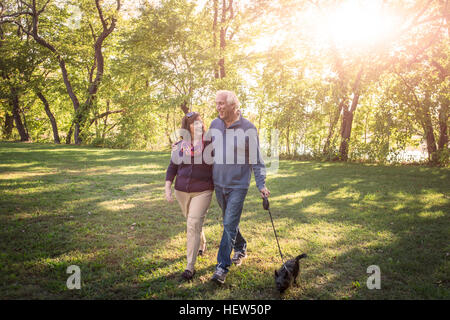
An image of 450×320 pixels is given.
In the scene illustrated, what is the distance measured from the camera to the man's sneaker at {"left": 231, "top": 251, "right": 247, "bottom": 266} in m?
3.74

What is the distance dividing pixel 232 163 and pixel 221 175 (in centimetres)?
20

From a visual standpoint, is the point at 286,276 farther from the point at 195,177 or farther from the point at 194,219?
the point at 195,177

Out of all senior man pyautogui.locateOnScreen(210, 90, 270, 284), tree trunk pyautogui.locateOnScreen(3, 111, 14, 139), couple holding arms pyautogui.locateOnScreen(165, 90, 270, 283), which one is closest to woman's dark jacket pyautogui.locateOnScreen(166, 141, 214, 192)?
couple holding arms pyautogui.locateOnScreen(165, 90, 270, 283)

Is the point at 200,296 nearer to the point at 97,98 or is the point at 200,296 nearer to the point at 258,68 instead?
the point at 258,68

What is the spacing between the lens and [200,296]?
2.99 metres

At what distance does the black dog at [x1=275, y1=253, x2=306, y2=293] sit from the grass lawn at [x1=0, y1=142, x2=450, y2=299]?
0.40 feet

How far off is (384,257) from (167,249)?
319 centimetres

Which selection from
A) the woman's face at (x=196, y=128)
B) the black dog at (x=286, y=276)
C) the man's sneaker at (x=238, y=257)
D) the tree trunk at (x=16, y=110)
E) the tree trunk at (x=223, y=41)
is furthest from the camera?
the tree trunk at (x=16, y=110)

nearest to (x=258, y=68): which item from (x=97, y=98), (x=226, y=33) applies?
(x=226, y=33)

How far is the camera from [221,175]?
333cm

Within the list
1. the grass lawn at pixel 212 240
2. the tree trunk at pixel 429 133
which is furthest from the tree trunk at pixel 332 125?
the grass lawn at pixel 212 240

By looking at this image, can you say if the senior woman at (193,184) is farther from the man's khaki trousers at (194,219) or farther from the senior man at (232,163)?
the senior man at (232,163)

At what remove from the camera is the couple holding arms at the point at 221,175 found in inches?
129

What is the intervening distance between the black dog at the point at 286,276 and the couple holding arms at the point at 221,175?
62 cm
